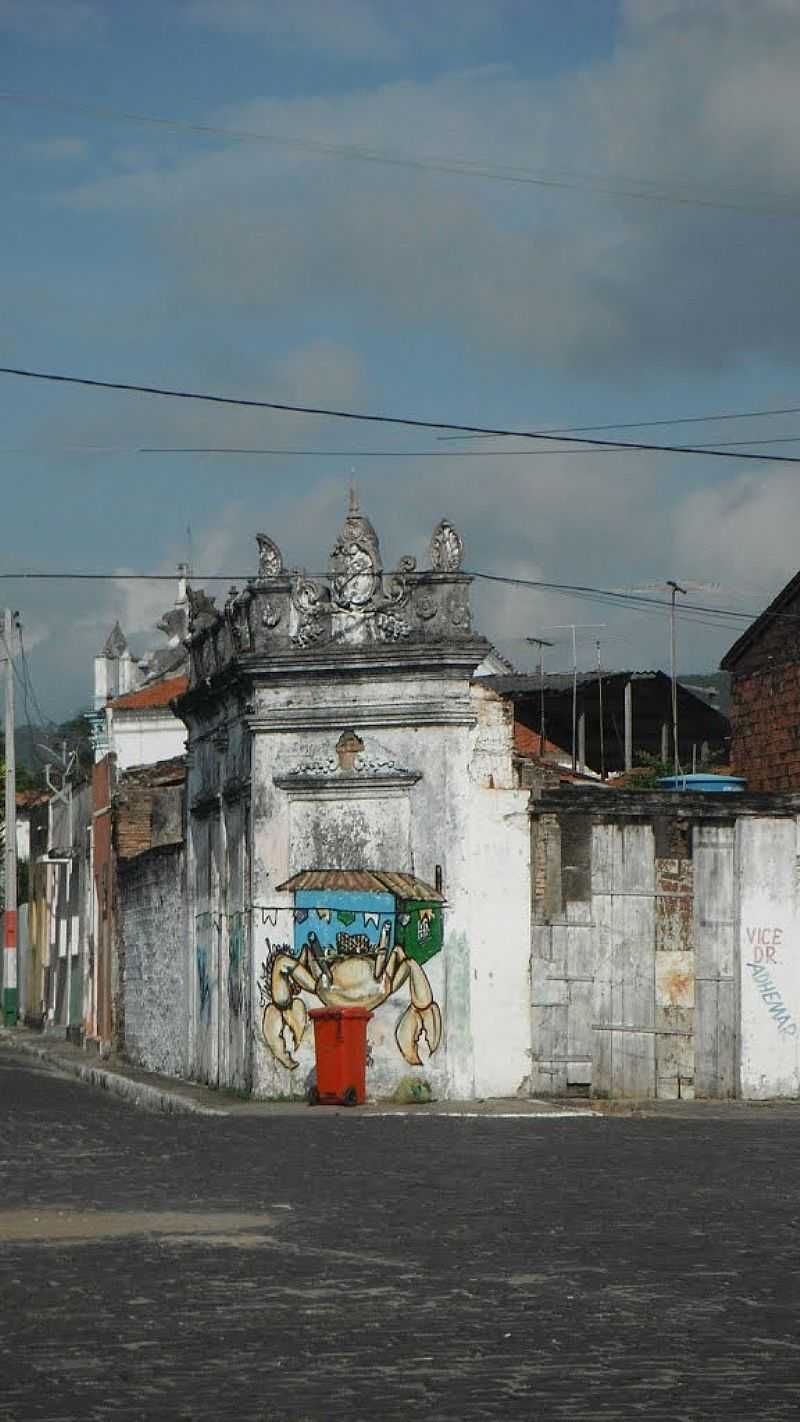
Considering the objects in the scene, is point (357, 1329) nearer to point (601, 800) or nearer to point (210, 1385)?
point (210, 1385)

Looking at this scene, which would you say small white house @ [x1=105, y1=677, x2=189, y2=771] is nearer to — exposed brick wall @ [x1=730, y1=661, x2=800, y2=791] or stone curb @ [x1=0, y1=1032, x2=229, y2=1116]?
stone curb @ [x1=0, y1=1032, x2=229, y2=1116]

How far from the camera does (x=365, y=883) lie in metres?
26.7

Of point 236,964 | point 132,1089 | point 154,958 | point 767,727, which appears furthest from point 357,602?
point 767,727

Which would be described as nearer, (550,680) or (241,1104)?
(241,1104)

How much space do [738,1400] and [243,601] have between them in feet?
66.3

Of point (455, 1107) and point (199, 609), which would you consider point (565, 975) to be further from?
point (199, 609)

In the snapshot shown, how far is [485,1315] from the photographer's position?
1053 cm

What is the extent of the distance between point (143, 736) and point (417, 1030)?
3202cm

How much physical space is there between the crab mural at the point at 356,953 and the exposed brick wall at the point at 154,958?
5435 mm

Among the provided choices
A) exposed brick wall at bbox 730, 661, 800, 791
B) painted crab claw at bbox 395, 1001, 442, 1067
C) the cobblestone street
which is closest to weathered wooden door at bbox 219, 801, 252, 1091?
painted crab claw at bbox 395, 1001, 442, 1067

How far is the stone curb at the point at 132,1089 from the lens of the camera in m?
25.8

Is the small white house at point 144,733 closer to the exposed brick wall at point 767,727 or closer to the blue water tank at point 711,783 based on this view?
the exposed brick wall at point 767,727

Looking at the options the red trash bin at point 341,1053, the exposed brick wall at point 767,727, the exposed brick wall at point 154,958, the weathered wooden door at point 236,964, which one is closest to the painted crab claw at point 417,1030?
the red trash bin at point 341,1053

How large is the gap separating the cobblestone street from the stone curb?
4962 millimetres
